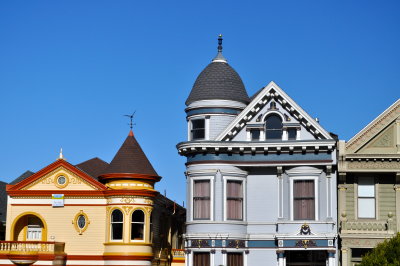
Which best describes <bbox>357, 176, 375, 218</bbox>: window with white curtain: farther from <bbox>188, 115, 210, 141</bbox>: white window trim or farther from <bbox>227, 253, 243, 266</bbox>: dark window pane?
<bbox>188, 115, 210, 141</bbox>: white window trim

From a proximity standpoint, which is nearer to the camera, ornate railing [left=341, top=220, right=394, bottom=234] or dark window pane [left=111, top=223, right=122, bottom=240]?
ornate railing [left=341, top=220, right=394, bottom=234]

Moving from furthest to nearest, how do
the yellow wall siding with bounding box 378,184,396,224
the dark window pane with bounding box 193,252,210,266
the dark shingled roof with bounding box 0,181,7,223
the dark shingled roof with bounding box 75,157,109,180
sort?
the dark shingled roof with bounding box 0,181,7,223, the dark shingled roof with bounding box 75,157,109,180, the yellow wall siding with bounding box 378,184,396,224, the dark window pane with bounding box 193,252,210,266

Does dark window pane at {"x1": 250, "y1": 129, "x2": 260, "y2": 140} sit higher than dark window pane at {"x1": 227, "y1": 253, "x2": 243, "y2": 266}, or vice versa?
dark window pane at {"x1": 250, "y1": 129, "x2": 260, "y2": 140}

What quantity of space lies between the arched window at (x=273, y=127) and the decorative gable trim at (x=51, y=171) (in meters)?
10.1

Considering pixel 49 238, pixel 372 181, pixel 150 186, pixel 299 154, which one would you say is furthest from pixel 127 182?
pixel 372 181

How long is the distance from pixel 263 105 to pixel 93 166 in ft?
48.2

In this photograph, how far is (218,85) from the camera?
46.2 metres

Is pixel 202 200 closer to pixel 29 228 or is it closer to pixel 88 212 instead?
pixel 88 212

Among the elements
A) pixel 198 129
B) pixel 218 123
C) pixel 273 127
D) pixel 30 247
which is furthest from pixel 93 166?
pixel 273 127

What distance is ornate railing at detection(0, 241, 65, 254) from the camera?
154ft

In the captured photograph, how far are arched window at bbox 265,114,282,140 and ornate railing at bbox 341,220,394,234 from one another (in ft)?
18.9

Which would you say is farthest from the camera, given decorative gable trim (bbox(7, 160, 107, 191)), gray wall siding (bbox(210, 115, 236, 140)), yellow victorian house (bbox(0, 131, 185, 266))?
decorative gable trim (bbox(7, 160, 107, 191))

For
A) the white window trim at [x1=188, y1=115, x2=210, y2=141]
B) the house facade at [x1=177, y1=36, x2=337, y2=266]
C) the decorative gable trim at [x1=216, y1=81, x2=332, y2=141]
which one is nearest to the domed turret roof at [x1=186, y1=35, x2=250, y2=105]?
the house facade at [x1=177, y1=36, x2=337, y2=266]

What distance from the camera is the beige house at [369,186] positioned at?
43125 millimetres
